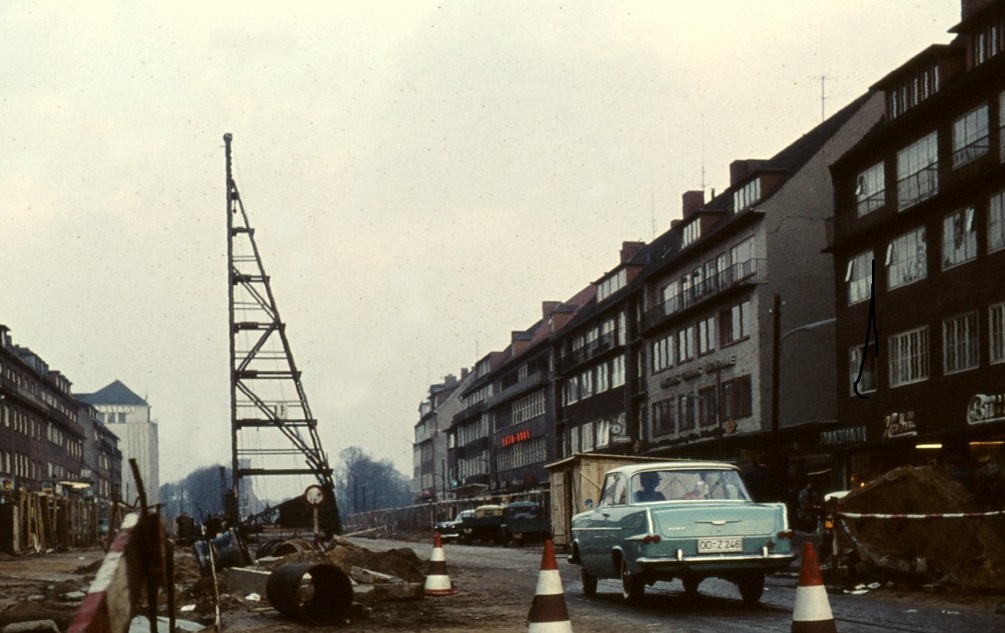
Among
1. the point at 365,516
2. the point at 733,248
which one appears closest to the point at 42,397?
the point at 365,516

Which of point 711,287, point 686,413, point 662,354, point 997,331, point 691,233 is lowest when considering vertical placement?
point 686,413

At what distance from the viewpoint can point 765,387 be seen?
58031 millimetres

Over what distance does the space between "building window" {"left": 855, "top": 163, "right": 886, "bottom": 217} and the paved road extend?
27530 millimetres

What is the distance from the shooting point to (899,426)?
43844mm

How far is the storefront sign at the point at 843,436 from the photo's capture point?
155ft

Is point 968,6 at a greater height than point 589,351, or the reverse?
point 968,6

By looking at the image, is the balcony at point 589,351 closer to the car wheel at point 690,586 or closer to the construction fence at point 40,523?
the construction fence at point 40,523

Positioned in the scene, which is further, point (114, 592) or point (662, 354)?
point (662, 354)

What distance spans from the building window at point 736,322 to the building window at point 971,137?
19.4m

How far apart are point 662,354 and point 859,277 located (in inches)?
963

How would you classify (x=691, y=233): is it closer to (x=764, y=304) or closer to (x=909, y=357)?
(x=764, y=304)

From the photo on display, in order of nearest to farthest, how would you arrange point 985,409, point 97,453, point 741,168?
1. point 985,409
2. point 741,168
3. point 97,453

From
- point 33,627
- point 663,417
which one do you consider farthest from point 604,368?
point 33,627

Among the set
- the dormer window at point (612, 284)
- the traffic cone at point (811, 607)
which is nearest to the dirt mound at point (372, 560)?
the traffic cone at point (811, 607)
